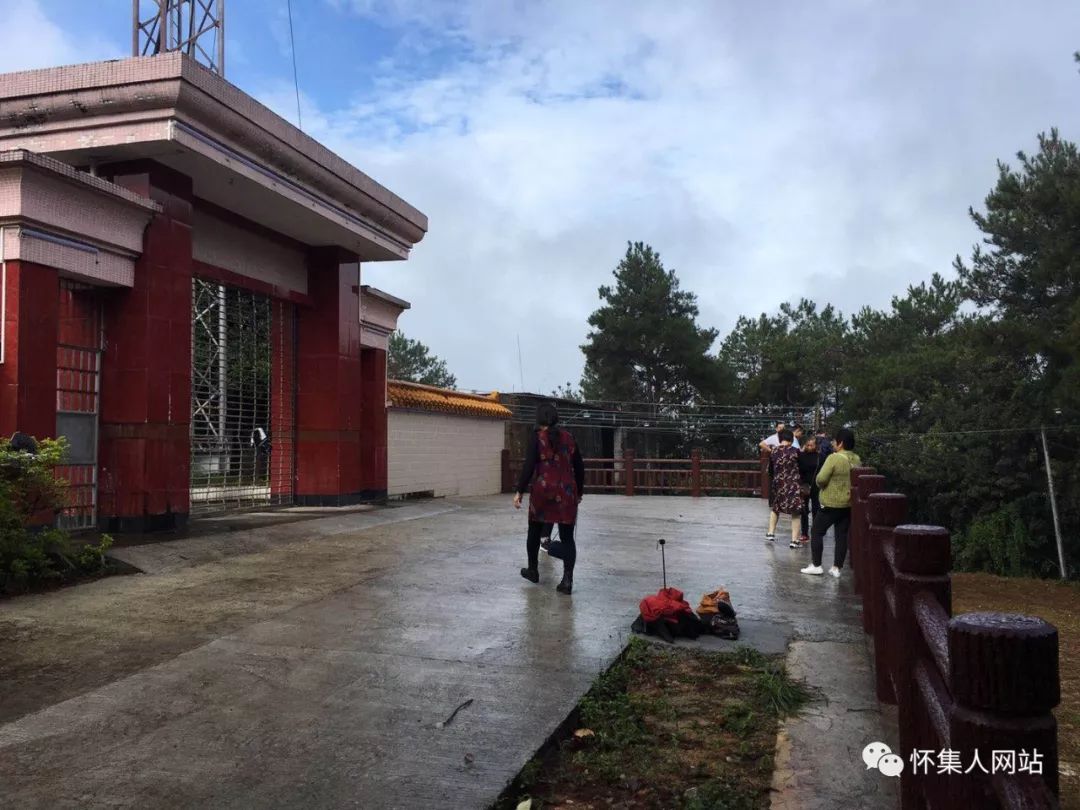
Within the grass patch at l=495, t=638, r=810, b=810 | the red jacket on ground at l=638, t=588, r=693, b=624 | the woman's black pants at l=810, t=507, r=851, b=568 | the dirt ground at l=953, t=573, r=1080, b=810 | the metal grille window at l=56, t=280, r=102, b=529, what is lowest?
the dirt ground at l=953, t=573, r=1080, b=810

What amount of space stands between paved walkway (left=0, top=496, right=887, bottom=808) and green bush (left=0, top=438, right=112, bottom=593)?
0.33 m

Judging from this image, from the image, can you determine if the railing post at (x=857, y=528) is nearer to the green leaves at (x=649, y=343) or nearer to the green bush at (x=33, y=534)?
the green bush at (x=33, y=534)

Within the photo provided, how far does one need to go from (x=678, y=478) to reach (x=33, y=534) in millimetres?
15538

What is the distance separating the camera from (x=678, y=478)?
2052 cm

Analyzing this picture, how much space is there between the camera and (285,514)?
11062mm

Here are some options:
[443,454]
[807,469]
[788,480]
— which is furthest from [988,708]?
[443,454]

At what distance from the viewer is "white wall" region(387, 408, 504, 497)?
15.2 m

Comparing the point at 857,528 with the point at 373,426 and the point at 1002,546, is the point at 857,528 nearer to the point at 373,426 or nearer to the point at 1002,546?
the point at 373,426

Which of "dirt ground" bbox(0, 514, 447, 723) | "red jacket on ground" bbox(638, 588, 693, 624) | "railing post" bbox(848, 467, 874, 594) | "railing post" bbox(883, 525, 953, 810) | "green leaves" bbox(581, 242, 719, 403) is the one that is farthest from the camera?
"green leaves" bbox(581, 242, 719, 403)

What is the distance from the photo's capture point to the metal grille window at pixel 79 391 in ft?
27.0

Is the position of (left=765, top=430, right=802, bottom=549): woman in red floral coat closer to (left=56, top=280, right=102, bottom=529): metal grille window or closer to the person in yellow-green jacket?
the person in yellow-green jacket

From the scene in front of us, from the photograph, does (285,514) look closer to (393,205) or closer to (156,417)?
(156,417)

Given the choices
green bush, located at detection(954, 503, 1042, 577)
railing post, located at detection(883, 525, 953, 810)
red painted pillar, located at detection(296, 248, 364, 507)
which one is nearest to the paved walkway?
railing post, located at detection(883, 525, 953, 810)

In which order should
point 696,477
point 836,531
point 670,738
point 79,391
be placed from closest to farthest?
point 670,738
point 836,531
point 79,391
point 696,477
